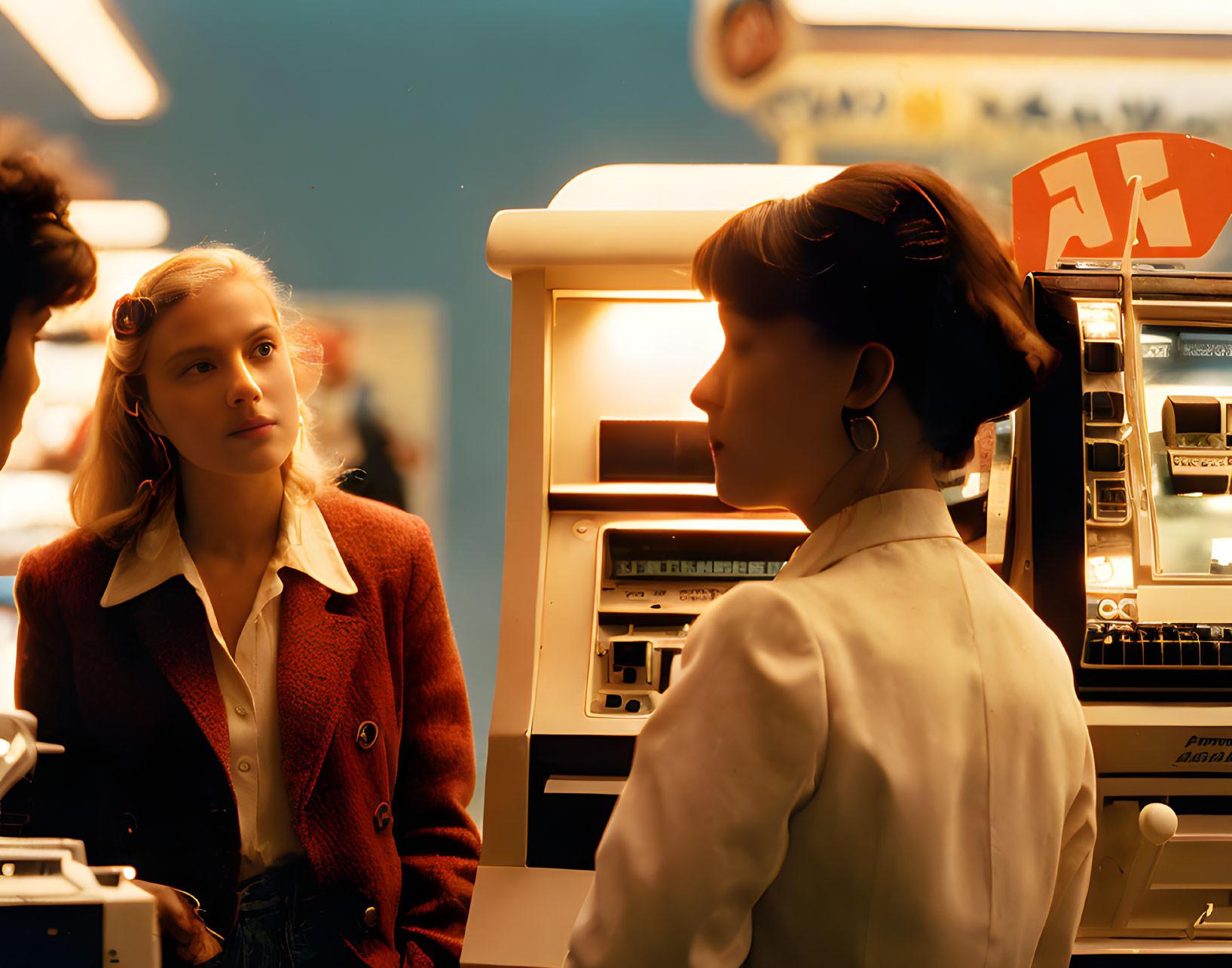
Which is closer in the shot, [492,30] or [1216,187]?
[1216,187]

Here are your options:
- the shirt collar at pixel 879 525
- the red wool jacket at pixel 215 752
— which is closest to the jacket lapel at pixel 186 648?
the red wool jacket at pixel 215 752

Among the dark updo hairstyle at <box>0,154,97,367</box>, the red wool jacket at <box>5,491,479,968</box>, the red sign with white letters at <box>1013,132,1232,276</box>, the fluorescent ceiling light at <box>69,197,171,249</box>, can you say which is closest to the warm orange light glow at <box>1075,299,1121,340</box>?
the red sign with white letters at <box>1013,132,1232,276</box>

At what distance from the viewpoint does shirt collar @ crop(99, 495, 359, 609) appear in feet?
4.45

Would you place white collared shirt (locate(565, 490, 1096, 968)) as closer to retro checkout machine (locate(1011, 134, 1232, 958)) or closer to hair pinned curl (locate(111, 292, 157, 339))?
retro checkout machine (locate(1011, 134, 1232, 958))

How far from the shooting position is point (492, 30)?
8.63ft

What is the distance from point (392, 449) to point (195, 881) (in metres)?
1.55

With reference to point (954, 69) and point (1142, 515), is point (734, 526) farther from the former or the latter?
point (954, 69)

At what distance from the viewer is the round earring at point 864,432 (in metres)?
0.73

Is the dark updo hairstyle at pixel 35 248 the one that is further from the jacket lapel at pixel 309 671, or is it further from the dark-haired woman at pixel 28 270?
the jacket lapel at pixel 309 671

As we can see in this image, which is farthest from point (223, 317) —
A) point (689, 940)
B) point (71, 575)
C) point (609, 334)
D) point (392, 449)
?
point (392, 449)

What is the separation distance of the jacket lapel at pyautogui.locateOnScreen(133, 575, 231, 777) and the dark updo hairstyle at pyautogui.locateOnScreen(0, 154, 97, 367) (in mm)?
746

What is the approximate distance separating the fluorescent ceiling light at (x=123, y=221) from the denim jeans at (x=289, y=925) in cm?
185

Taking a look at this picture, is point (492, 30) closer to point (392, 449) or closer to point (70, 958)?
point (392, 449)

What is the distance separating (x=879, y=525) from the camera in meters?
0.72
